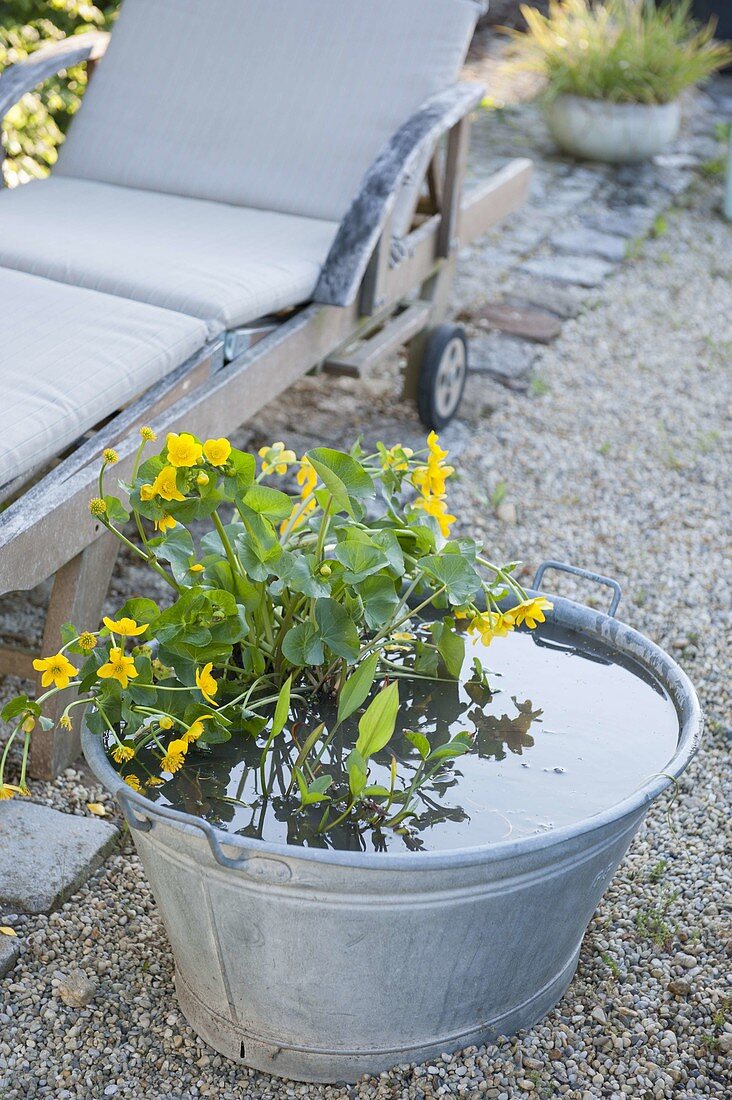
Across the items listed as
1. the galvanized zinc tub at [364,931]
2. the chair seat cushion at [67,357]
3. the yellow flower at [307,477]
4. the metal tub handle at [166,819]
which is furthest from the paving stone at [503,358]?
the metal tub handle at [166,819]

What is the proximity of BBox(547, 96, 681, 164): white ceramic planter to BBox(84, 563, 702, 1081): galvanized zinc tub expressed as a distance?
15.0 ft

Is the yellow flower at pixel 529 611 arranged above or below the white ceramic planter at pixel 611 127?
above

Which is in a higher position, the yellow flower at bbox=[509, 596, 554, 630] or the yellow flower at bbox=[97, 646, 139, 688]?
the yellow flower at bbox=[509, 596, 554, 630]

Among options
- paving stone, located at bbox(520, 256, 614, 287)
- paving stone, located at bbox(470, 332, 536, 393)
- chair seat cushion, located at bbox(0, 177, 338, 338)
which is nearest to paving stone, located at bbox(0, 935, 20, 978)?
chair seat cushion, located at bbox(0, 177, 338, 338)

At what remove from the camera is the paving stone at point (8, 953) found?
1.66 metres

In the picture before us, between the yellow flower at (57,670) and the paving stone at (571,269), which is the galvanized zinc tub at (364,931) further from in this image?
the paving stone at (571,269)

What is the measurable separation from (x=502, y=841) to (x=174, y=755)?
0.40 metres

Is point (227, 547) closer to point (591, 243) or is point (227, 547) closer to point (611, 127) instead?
point (591, 243)

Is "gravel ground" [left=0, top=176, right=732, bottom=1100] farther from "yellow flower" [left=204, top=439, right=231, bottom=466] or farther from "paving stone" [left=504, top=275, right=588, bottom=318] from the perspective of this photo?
"yellow flower" [left=204, top=439, right=231, bottom=466]

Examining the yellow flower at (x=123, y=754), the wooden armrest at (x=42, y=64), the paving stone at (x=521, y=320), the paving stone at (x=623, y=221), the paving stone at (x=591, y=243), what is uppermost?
the wooden armrest at (x=42, y=64)

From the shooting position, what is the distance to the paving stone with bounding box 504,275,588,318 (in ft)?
14.0

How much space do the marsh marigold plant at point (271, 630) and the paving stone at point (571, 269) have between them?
Answer: 9.89 ft

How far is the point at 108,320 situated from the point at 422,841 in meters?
1.16

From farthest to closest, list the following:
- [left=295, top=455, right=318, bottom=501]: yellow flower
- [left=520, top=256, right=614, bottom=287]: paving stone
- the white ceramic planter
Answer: the white ceramic planter → [left=520, top=256, right=614, bottom=287]: paving stone → [left=295, top=455, right=318, bottom=501]: yellow flower
